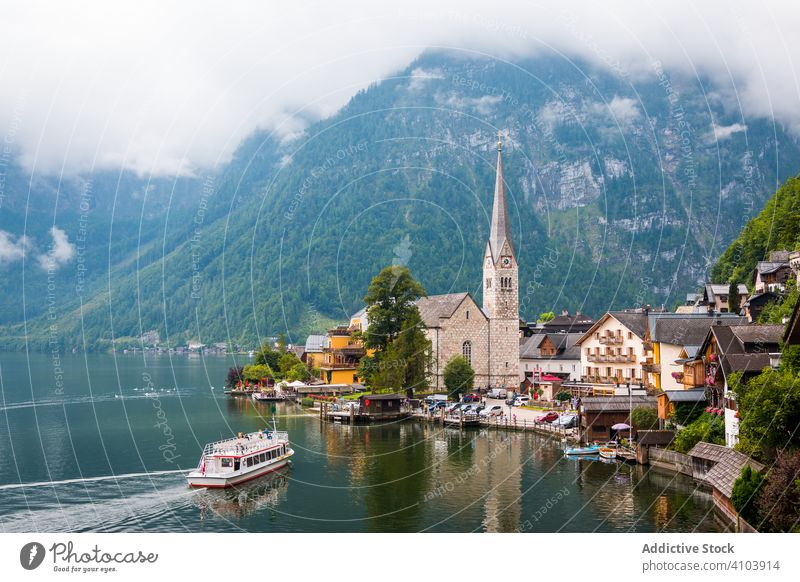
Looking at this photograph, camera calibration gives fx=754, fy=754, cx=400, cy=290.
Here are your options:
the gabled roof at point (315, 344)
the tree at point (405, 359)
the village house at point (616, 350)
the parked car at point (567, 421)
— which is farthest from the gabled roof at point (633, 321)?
the gabled roof at point (315, 344)

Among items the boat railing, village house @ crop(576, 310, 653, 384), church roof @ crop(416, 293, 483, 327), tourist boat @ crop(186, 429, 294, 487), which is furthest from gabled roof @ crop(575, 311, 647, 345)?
the boat railing

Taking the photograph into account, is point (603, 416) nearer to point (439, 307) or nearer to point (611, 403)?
point (611, 403)

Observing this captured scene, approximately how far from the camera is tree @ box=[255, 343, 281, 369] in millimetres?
99812

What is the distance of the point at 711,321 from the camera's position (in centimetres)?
5203

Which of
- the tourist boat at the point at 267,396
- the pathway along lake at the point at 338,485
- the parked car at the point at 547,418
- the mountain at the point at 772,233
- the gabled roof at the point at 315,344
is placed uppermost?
the mountain at the point at 772,233

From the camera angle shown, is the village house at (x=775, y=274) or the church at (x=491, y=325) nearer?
the village house at (x=775, y=274)

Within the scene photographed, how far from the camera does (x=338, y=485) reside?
35500mm

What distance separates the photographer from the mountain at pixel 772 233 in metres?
66.0

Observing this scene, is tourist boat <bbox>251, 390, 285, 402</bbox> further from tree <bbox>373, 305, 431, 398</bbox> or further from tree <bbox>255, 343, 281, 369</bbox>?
tree <bbox>373, 305, 431, 398</bbox>

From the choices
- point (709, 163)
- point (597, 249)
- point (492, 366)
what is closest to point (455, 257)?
point (597, 249)

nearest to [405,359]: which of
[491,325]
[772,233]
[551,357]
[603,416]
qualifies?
[491,325]

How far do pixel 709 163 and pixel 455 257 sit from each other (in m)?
72.8

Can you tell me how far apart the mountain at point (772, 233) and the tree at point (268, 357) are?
56537mm

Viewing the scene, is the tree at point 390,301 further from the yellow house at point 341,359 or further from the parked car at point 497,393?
the yellow house at point 341,359
